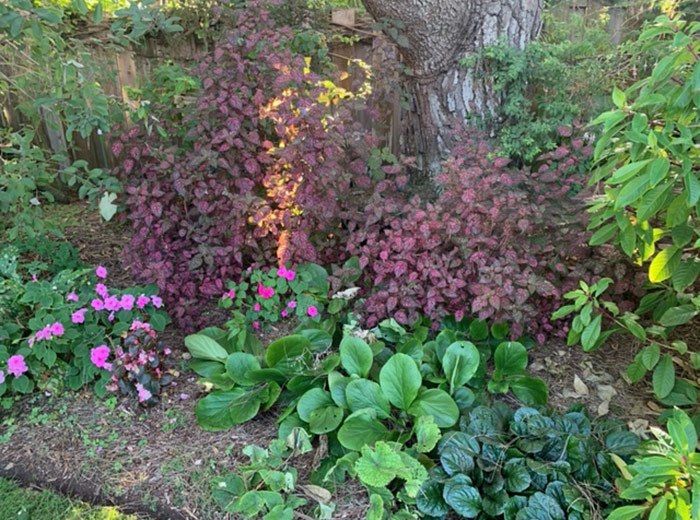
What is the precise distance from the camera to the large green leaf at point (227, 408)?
198 cm

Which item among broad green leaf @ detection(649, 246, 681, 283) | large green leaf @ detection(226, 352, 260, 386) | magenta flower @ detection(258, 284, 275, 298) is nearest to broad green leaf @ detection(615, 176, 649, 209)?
broad green leaf @ detection(649, 246, 681, 283)

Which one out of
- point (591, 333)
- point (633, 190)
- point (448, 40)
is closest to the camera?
point (633, 190)

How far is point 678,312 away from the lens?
1.89 metres

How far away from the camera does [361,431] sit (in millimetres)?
1844

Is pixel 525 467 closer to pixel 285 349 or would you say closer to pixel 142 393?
pixel 285 349

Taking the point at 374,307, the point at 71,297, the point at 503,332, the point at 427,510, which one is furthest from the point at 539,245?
the point at 71,297

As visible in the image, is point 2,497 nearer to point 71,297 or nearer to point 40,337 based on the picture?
point 40,337

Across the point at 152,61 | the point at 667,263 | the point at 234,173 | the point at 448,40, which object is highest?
the point at 448,40

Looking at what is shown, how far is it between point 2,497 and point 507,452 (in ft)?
5.93

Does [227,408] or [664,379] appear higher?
[664,379]

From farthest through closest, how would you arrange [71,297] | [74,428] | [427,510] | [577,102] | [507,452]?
[577,102] → [71,297] → [74,428] → [507,452] → [427,510]

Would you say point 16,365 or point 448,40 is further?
point 448,40

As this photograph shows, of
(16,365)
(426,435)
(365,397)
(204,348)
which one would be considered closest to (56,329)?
(16,365)

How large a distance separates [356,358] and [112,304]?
3.68 ft
